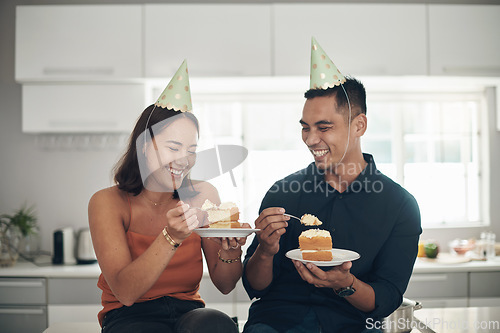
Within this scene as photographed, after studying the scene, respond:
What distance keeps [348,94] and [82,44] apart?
1.79 m

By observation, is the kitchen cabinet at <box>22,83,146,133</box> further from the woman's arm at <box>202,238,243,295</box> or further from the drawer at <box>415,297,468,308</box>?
the drawer at <box>415,297,468,308</box>

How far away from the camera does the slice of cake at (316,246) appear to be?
1.25 metres

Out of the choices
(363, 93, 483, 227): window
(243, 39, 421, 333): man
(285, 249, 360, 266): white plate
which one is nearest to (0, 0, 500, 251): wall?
(243, 39, 421, 333): man

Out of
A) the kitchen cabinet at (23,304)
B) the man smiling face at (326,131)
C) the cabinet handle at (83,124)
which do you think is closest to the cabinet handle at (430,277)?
the man smiling face at (326,131)

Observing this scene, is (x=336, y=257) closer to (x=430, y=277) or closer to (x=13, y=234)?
(x=430, y=277)

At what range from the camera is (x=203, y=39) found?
8.65 ft

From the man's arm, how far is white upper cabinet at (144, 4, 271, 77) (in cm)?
147

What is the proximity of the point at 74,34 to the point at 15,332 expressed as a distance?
1798 millimetres

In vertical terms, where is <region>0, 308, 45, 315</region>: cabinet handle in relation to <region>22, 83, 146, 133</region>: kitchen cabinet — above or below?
below

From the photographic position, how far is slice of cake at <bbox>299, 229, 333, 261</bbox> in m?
1.25

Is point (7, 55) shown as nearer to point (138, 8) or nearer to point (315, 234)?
point (138, 8)

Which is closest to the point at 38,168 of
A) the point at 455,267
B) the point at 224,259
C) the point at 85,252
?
the point at 85,252

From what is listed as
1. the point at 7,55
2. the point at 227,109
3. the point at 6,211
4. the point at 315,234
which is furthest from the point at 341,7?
the point at 6,211

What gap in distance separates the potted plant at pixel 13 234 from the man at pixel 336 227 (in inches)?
70.7
